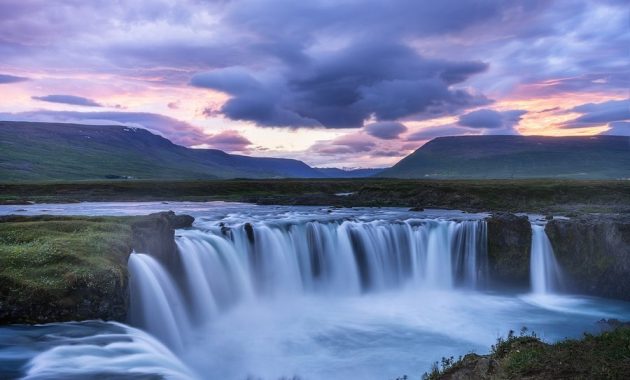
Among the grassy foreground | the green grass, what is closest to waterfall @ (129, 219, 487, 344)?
the grassy foreground

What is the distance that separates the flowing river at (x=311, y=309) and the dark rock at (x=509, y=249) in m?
0.61

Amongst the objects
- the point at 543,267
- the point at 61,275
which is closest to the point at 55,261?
the point at 61,275

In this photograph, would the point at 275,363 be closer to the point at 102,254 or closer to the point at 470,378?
the point at 102,254

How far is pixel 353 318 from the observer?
2609 centimetres

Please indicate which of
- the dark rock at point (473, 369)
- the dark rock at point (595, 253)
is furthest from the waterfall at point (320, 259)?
Answer: the dark rock at point (473, 369)

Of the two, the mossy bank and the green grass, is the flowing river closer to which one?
the mossy bank

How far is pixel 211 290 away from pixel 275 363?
6.96m

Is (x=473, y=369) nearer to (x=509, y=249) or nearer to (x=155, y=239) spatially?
(x=155, y=239)

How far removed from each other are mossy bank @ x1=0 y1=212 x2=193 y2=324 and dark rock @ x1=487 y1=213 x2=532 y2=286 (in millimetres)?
24688

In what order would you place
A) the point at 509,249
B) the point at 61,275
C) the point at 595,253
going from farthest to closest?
the point at 509,249 < the point at 595,253 < the point at 61,275

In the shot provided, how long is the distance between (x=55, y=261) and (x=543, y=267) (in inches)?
1186

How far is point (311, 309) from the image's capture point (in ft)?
90.9

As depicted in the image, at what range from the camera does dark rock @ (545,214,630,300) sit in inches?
1177

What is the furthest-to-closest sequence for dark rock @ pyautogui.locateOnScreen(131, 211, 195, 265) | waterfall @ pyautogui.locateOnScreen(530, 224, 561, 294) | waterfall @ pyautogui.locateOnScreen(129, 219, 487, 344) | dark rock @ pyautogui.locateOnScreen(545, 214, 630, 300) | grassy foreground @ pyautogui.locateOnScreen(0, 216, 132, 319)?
waterfall @ pyautogui.locateOnScreen(530, 224, 561, 294)
dark rock @ pyautogui.locateOnScreen(545, 214, 630, 300)
waterfall @ pyautogui.locateOnScreen(129, 219, 487, 344)
dark rock @ pyautogui.locateOnScreen(131, 211, 195, 265)
grassy foreground @ pyautogui.locateOnScreen(0, 216, 132, 319)
